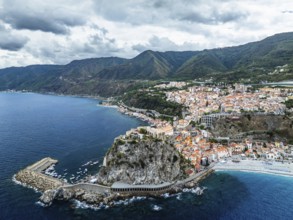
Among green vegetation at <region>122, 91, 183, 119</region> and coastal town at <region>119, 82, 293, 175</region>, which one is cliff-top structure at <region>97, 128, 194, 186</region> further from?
green vegetation at <region>122, 91, 183, 119</region>

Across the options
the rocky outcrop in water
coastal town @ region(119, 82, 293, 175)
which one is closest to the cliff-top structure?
coastal town @ region(119, 82, 293, 175)

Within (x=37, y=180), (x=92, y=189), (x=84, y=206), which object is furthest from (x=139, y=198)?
(x=37, y=180)

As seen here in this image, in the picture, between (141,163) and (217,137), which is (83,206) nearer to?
(141,163)

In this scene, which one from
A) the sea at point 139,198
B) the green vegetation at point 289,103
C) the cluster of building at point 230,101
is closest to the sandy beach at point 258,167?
the sea at point 139,198

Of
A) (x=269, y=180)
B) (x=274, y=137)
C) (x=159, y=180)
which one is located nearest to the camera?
(x=159, y=180)

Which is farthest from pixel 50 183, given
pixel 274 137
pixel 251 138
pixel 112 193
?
pixel 274 137

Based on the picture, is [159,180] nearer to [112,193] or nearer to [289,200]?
[112,193]
